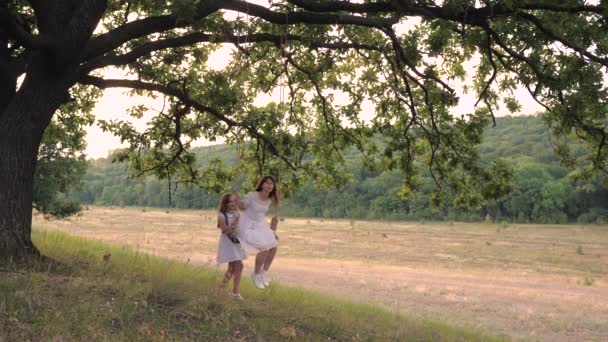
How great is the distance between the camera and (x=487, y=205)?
248 ft

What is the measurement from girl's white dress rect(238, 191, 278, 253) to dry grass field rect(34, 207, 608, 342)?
4453 millimetres

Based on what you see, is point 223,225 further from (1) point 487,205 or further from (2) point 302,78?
(1) point 487,205

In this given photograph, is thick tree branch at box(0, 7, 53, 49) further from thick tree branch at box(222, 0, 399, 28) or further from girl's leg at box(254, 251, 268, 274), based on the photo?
girl's leg at box(254, 251, 268, 274)

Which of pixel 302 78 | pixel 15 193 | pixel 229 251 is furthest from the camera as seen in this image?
pixel 302 78

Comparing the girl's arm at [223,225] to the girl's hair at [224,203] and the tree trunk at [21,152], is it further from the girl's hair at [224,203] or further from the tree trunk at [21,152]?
the tree trunk at [21,152]

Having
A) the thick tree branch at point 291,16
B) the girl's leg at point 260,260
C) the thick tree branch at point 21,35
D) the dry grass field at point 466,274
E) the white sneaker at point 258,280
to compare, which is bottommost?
the dry grass field at point 466,274

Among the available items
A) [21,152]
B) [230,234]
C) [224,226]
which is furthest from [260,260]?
[21,152]

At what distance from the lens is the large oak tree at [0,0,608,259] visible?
908 cm

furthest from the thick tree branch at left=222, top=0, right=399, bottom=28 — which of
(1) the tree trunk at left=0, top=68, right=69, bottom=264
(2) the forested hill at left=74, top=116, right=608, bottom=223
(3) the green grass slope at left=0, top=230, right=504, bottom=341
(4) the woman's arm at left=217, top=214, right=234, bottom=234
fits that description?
(2) the forested hill at left=74, top=116, right=608, bottom=223

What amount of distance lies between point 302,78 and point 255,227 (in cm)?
578

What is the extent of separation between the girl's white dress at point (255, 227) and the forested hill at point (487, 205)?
2591 inches

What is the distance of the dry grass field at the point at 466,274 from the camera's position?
19.5 meters

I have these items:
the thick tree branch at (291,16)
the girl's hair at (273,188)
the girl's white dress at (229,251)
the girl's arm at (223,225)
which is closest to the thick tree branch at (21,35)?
the thick tree branch at (291,16)

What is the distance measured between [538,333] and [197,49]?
12.0 metres
